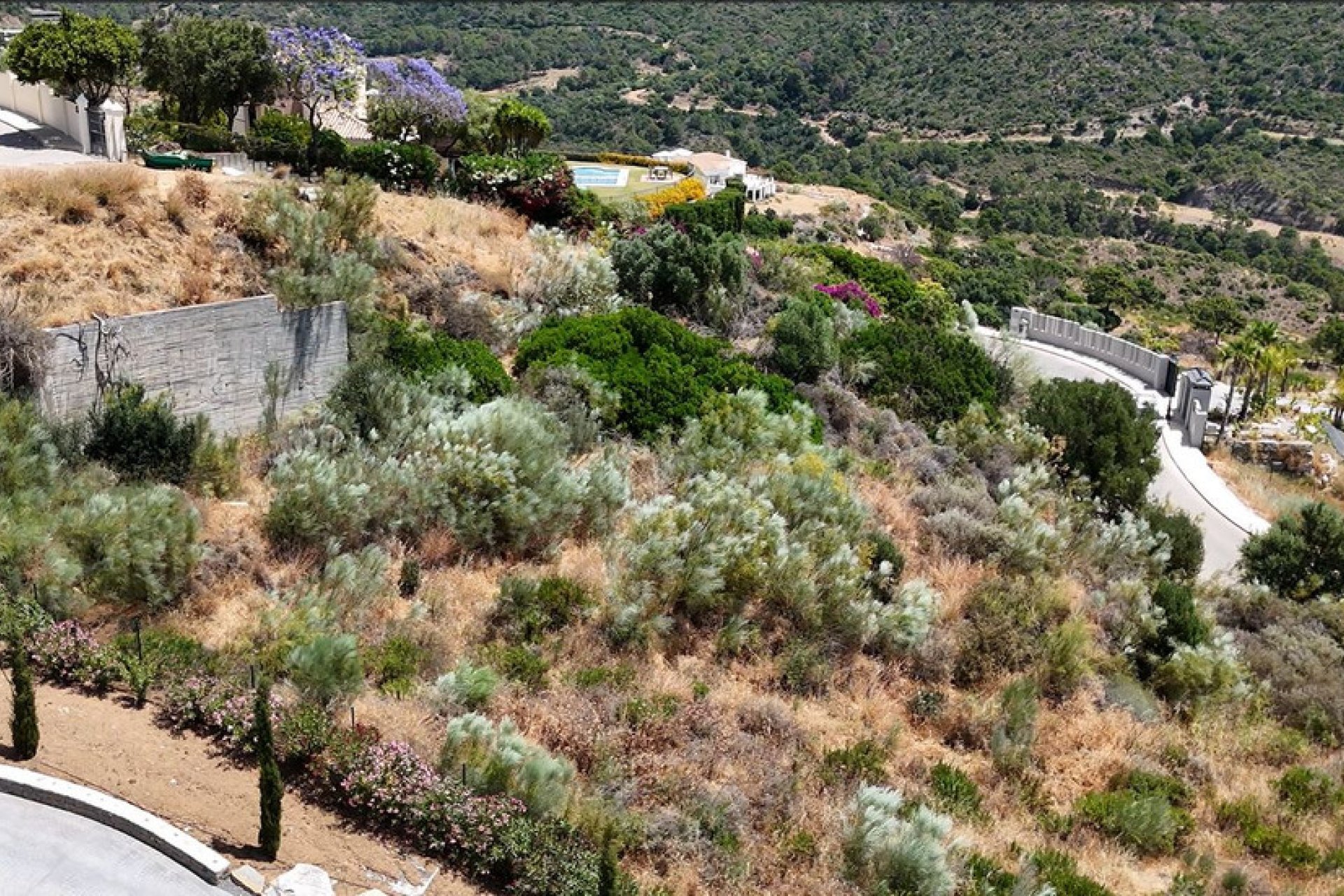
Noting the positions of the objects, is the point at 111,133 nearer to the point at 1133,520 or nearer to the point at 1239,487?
the point at 1133,520

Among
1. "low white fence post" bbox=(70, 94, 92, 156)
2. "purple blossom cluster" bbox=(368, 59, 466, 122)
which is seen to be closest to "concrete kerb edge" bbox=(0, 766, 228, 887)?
"low white fence post" bbox=(70, 94, 92, 156)

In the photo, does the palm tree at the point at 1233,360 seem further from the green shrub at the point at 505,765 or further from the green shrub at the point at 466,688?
the green shrub at the point at 505,765

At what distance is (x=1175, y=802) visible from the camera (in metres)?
12.5

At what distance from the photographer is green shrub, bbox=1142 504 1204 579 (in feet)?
61.9

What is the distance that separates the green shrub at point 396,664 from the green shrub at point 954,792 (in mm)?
5109

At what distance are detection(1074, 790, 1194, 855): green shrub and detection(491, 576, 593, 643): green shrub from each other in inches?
220

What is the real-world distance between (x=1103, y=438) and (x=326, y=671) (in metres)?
15.2

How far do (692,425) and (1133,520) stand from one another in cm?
743

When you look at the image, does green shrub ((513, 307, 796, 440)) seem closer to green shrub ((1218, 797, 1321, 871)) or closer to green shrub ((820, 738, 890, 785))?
green shrub ((820, 738, 890, 785))

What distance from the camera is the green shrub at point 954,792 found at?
37.6ft

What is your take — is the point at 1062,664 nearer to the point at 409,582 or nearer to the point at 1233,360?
the point at 409,582

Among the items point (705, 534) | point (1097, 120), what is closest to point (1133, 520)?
point (705, 534)

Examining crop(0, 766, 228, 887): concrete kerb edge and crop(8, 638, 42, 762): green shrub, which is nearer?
crop(0, 766, 228, 887): concrete kerb edge

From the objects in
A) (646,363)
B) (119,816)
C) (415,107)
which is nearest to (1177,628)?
(646,363)
